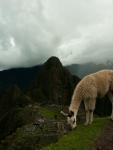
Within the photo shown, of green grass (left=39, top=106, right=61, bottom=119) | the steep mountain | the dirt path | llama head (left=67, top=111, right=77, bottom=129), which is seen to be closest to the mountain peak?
the steep mountain

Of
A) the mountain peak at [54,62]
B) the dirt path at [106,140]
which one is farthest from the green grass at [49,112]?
the mountain peak at [54,62]

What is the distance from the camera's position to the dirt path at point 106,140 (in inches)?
816

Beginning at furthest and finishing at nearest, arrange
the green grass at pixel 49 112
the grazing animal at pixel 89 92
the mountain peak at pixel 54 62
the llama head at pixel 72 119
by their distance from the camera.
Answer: the mountain peak at pixel 54 62, the green grass at pixel 49 112, the grazing animal at pixel 89 92, the llama head at pixel 72 119

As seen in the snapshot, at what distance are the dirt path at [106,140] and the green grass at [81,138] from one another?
267 mm

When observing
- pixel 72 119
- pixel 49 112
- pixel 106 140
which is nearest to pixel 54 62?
pixel 49 112

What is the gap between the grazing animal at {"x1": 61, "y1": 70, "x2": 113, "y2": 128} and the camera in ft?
82.2

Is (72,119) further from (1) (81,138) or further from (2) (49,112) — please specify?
(2) (49,112)

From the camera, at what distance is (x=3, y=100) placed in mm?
183750

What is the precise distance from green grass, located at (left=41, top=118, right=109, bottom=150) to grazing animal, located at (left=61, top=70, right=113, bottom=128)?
74 cm

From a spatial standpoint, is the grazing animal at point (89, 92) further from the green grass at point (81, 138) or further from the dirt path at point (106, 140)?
the dirt path at point (106, 140)

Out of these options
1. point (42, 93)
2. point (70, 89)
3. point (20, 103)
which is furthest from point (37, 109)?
point (70, 89)

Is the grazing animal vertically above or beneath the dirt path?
above

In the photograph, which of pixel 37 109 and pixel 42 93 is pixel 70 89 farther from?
pixel 37 109

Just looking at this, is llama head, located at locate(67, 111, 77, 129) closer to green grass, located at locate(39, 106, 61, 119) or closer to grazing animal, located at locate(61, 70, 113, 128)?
grazing animal, located at locate(61, 70, 113, 128)
